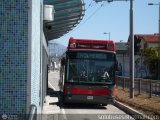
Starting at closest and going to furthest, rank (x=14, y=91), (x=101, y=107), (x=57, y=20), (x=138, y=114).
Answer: (x=14, y=91) → (x=138, y=114) → (x=57, y=20) → (x=101, y=107)

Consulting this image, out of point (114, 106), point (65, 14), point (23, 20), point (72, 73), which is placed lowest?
point (114, 106)

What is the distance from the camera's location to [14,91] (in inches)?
315

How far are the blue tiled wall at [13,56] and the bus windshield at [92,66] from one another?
13.1 m

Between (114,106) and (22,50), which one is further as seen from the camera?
(114,106)

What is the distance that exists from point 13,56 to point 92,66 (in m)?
13.3

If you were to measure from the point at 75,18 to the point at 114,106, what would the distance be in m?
5.98

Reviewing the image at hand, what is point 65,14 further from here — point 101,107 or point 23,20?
point 23,20

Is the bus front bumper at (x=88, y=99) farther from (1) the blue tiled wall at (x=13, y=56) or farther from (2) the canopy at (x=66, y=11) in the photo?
(1) the blue tiled wall at (x=13, y=56)

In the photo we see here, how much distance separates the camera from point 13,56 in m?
8.05

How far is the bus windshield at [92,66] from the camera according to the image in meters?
21.1

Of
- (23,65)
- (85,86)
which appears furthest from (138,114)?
(23,65)

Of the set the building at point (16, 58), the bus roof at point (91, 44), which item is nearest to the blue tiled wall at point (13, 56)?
the building at point (16, 58)

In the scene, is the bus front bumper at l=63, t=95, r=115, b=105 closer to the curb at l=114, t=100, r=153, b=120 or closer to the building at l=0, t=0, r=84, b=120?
the curb at l=114, t=100, r=153, b=120

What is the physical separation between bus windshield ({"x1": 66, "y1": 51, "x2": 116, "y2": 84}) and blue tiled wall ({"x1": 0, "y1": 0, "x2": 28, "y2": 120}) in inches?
514
